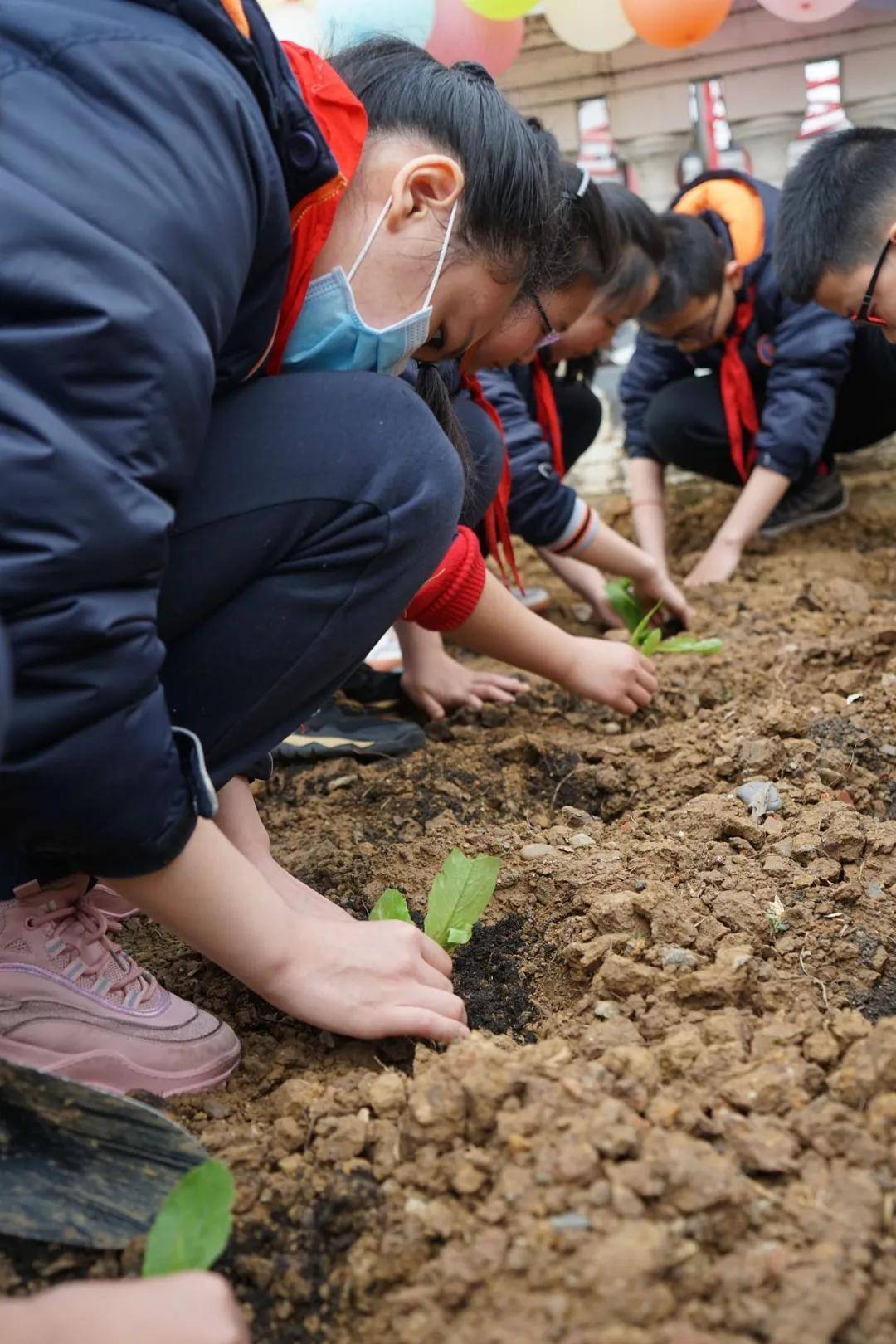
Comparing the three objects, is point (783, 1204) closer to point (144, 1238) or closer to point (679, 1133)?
→ point (679, 1133)

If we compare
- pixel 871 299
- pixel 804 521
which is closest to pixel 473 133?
pixel 871 299

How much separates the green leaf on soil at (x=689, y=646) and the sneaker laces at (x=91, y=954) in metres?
1.50

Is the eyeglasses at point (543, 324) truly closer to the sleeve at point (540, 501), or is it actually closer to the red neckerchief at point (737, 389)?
the sleeve at point (540, 501)

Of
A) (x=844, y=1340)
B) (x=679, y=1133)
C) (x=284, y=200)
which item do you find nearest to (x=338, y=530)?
(x=284, y=200)

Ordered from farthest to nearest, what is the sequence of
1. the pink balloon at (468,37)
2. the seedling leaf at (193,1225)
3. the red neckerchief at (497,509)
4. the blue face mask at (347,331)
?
the pink balloon at (468,37), the red neckerchief at (497,509), the blue face mask at (347,331), the seedling leaf at (193,1225)

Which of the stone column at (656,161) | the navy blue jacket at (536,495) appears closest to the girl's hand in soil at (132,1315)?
the navy blue jacket at (536,495)

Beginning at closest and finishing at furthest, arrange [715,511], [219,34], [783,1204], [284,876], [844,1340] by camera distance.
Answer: [844,1340]
[783,1204]
[219,34]
[284,876]
[715,511]

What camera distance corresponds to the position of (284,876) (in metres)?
1.50

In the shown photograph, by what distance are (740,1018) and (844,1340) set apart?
0.38 metres

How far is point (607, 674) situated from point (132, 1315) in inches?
57.2

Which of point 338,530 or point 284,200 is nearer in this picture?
point 284,200

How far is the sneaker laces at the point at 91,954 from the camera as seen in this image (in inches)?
52.1

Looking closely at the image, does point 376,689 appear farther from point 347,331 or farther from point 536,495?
point 347,331

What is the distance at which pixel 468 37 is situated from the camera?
338 centimetres
